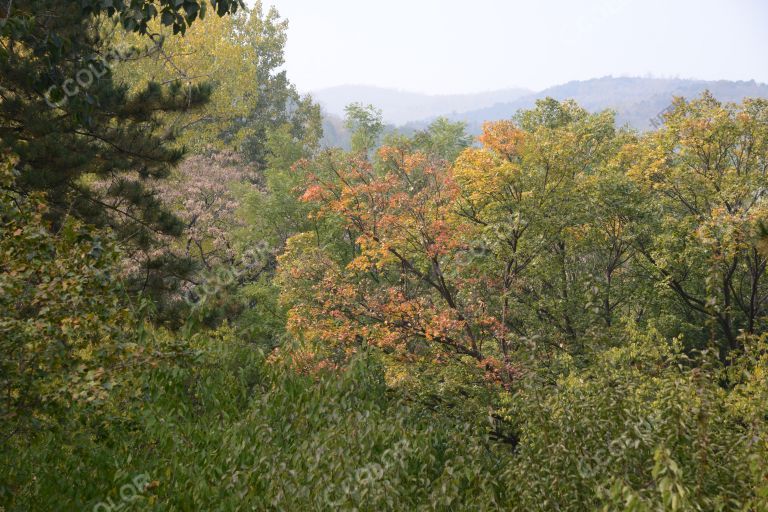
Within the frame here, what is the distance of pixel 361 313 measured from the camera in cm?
1662

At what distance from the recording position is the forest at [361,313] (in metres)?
5.87

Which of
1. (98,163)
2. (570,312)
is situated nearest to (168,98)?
(98,163)

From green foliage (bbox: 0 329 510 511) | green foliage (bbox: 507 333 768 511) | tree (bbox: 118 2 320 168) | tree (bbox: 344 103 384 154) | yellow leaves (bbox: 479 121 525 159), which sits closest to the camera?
green foliage (bbox: 507 333 768 511)

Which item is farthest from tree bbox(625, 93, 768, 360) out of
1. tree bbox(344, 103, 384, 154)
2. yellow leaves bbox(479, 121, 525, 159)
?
tree bbox(344, 103, 384, 154)

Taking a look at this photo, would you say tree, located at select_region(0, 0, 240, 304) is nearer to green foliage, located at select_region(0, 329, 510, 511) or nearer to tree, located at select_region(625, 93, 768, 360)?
green foliage, located at select_region(0, 329, 510, 511)

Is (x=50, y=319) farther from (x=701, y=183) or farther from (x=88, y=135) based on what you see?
(x=701, y=183)

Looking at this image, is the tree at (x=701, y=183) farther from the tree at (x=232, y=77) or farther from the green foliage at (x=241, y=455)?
the tree at (x=232, y=77)

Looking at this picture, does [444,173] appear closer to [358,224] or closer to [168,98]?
[358,224]

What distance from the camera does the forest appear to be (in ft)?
19.2

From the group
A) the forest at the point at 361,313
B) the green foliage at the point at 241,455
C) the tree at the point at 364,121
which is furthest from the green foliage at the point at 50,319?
the tree at the point at 364,121

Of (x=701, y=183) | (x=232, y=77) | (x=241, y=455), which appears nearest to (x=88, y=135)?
(x=241, y=455)

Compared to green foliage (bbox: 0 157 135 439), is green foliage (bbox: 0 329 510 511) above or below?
below

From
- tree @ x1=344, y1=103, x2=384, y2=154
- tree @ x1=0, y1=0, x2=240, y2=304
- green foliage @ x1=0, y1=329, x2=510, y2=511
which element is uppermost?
tree @ x1=0, y1=0, x2=240, y2=304

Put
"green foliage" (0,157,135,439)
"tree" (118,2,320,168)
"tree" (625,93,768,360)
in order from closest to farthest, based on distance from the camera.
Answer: "green foliage" (0,157,135,439), "tree" (625,93,768,360), "tree" (118,2,320,168)
